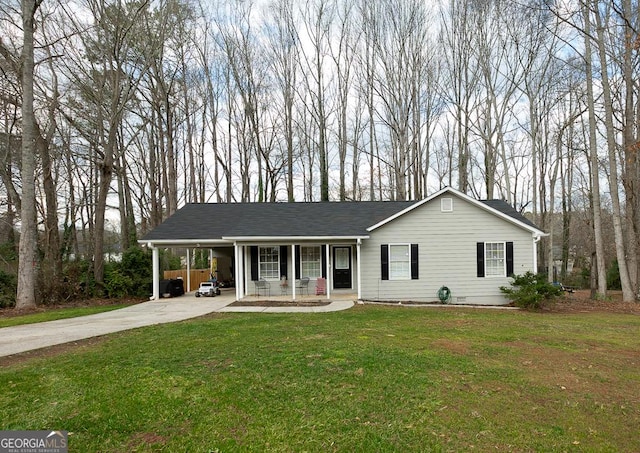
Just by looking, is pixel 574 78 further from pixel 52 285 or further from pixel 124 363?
pixel 52 285

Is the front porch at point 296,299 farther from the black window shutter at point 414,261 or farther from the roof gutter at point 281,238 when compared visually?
the black window shutter at point 414,261

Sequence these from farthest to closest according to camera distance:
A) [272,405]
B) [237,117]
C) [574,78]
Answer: [237,117] → [574,78] → [272,405]

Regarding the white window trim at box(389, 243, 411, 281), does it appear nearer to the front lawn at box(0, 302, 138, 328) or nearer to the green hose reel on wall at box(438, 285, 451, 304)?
the green hose reel on wall at box(438, 285, 451, 304)

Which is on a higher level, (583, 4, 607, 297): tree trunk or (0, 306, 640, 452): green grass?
(583, 4, 607, 297): tree trunk

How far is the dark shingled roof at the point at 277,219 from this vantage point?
45.6ft

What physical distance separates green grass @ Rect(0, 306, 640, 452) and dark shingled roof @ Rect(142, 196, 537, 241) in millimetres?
6616

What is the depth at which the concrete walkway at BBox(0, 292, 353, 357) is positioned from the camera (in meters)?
7.46

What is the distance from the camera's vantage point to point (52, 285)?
46.4 feet

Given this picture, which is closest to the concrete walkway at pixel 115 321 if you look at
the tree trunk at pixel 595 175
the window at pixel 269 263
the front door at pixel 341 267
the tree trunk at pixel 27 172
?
the window at pixel 269 263

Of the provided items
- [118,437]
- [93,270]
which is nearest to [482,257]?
[118,437]

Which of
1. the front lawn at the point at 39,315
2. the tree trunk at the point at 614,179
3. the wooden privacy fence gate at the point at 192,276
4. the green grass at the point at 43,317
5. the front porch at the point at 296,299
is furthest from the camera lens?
the wooden privacy fence gate at the point at 192,276

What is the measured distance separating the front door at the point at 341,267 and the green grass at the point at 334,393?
23.6 ft

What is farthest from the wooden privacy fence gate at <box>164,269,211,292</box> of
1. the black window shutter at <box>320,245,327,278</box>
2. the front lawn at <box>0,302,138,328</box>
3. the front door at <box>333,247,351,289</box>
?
the front door at <box>333,247,351,289</box>

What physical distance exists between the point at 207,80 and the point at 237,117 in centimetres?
300
